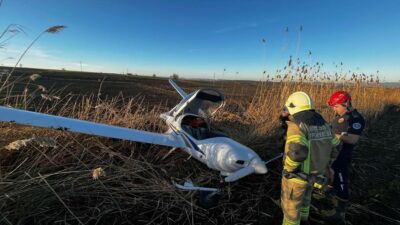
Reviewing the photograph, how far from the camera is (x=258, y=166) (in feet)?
11.2

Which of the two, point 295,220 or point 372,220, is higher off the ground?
point 295,220

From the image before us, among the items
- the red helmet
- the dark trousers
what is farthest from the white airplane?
the red helmet

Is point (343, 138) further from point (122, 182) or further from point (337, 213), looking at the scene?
point (122, 182)

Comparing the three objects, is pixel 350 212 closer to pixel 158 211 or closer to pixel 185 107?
pixel 158 211

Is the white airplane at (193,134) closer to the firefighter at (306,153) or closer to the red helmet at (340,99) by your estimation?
the firefighter at (306,153)

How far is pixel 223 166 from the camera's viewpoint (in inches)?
143

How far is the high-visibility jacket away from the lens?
2.80 meters

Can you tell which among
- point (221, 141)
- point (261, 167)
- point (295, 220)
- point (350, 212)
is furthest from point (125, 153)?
point (350, 212)

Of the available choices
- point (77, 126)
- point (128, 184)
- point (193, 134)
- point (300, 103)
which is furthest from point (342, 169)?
point (77, 126)

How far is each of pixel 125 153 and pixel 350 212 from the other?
11.1ft

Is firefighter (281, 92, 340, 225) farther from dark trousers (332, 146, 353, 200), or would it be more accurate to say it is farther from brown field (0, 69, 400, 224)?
dark trousers (332, 146, 353, 200)

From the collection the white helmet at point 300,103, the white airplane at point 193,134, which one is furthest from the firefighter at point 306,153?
the white airplane at point 193,134

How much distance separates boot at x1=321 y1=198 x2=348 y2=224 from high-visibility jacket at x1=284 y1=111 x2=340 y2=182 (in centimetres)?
91

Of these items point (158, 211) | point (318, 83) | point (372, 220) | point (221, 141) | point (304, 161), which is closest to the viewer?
point (304, 161)
